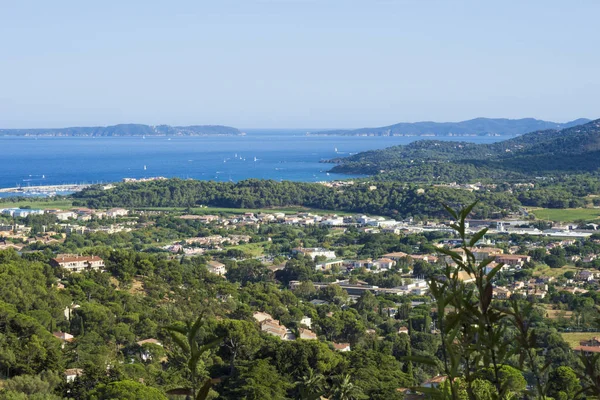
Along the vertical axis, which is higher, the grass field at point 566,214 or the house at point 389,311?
the house at point 389,311

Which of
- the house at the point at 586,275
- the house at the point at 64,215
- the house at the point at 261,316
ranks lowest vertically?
Result: the house at the point at 64,215

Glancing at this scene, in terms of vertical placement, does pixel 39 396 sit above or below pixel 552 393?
above

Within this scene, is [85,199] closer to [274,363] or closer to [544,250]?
[544,250]

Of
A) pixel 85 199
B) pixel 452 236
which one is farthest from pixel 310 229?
pixel 85 199

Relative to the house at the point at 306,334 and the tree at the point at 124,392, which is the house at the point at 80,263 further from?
the tree at the point at 124,392

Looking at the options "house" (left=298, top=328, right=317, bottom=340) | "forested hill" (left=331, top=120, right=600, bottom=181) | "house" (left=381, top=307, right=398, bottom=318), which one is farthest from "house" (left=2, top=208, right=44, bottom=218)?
"forested hill" (left=331, top=120, right=600, bottom=181)

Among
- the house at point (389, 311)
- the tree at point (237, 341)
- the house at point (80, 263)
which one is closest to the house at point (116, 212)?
the house at point (80, 263)
